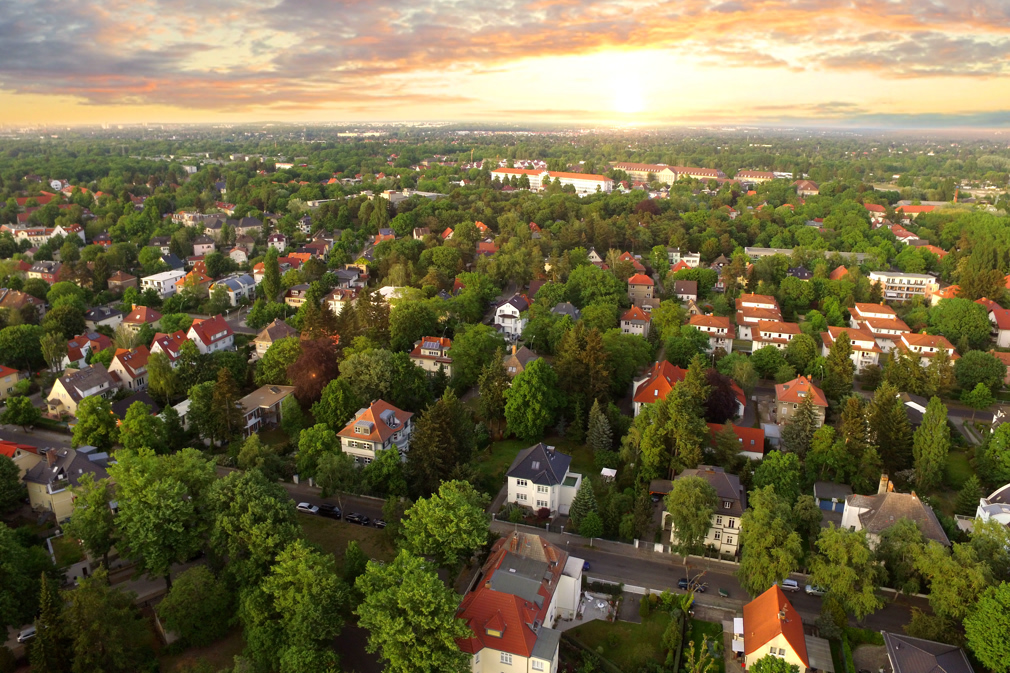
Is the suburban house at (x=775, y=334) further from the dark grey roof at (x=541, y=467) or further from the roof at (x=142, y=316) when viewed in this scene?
the roof at (x=142, y=316)

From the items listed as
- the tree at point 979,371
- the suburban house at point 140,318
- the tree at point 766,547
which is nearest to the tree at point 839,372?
the tree at point 979,371

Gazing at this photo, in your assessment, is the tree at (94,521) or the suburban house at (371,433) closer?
the tree at (94,521)

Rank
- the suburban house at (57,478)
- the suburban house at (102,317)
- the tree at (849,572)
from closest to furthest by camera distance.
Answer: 1. the tree at (849,572)
2. the suburban house at (57,478)
3. the suburban house at (102,317)

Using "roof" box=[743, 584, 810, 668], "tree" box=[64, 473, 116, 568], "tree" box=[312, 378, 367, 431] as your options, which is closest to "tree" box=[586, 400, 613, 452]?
"tree" box=[312, 378, 367, 431]

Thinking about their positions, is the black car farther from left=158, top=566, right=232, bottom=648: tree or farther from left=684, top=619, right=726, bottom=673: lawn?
left=684, top=619, right=726, bottom=673: lawn

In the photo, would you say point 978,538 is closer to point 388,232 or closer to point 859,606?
point 859,606

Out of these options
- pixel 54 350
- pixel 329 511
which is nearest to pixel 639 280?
→ pixel 329 511

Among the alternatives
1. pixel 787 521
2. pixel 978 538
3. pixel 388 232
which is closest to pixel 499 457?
pixel 787 521
